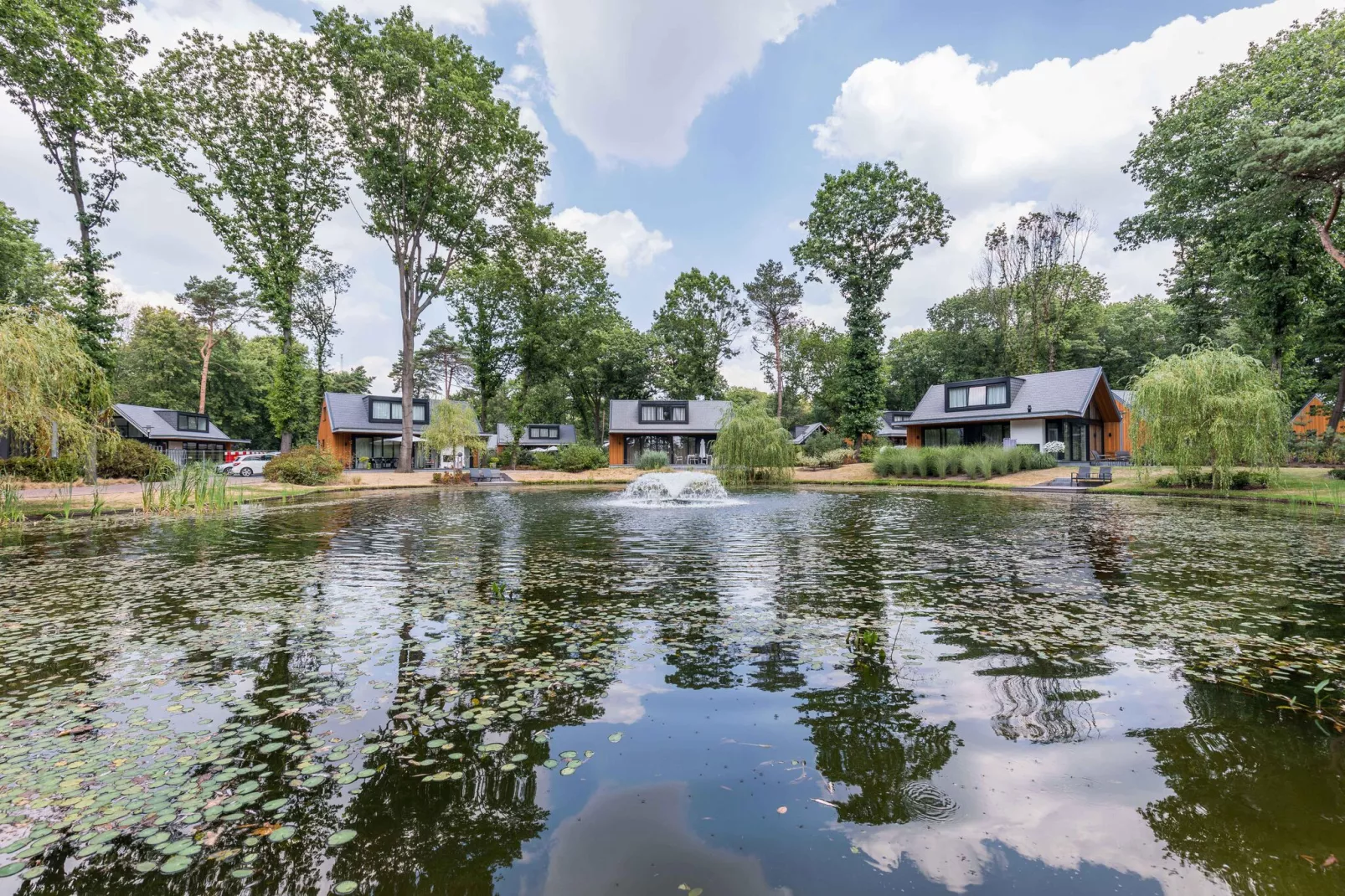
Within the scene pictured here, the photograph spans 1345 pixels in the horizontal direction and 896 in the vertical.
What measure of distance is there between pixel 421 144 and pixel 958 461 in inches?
1270

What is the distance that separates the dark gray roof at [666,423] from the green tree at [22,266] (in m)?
30.9

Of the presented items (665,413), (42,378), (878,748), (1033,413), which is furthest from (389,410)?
(878,748)

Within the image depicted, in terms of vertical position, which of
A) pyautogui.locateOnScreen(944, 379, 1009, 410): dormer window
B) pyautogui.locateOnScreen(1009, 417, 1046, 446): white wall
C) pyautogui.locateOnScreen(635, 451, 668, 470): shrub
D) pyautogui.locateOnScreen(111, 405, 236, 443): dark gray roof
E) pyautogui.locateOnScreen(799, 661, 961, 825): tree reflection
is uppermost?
pyautogui.locateOnScreen(944, 379, 1009, 410): dormer window

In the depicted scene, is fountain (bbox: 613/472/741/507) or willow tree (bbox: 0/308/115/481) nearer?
willow tree (bbox: 0/308/115/481)

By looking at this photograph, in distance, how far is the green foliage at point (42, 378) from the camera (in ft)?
39.2

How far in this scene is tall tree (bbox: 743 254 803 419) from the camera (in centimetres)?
5006

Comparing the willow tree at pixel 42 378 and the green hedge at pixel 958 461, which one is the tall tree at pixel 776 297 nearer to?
the green hedge at pixel 958 461

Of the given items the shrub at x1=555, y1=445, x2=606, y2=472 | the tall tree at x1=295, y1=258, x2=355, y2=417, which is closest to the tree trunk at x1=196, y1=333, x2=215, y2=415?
the tall tree at x1=295, y1=258, x2=355, y2=417

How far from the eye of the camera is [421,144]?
28.5m

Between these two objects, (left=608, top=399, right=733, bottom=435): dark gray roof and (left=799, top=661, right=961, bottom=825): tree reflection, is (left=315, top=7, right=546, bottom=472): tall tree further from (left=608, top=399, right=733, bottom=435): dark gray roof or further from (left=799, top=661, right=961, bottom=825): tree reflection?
(left=799, top=661, right=961, bottom=825): tree reflection

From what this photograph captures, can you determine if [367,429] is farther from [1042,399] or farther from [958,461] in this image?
[1042,399]

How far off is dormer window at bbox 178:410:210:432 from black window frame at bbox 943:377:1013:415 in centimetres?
5281

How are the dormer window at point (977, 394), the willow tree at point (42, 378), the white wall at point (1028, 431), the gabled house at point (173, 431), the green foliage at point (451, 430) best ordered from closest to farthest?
1. the willow tree at point (42, 378)
2. the white wall at point (1028, 431)
3. the green foliage at point (451, 430)
4. the dormer window at point (977, 394)
5. the gabled house at point (173, 431)

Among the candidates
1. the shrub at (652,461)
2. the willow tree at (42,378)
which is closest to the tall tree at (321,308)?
the shrub at (652,461)
